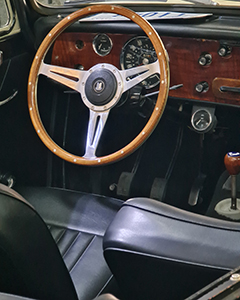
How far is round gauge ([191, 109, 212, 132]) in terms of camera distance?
1.89 metres

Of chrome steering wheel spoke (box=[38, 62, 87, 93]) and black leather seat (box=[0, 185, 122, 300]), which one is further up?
chrome steering wheel spoke (box=[38, 62, 87, 93])

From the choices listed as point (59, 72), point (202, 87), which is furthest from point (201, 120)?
point (59, 72)

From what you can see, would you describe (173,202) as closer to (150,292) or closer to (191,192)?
(191,192)

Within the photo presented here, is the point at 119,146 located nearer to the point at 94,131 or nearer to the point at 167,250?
the point at 94,131

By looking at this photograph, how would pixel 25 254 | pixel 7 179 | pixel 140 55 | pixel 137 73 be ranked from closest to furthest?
pixel 25 254 < pixel 137 73 < pixel 140 55 < pixel 7 179

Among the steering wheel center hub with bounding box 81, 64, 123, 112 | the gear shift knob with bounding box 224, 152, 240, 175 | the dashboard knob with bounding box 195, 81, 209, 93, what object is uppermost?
the steering wheel center hub with bounding box 81, 64, 123, 112

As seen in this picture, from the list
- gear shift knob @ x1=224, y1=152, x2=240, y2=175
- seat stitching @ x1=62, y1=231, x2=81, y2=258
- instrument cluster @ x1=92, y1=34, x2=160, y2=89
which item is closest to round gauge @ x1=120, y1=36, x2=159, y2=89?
instrument cluster @ x1=92, y1=34, x2=160, y2=89

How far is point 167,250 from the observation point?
2.96 ft

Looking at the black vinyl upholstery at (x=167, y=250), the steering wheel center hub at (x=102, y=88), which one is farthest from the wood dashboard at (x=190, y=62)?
the black vinyl upholstery at (x=167, y=250)

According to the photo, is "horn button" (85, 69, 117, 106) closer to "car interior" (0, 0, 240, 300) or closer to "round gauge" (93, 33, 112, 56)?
"car interior" (0, 0, 240, 300)

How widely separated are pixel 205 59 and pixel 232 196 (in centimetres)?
58

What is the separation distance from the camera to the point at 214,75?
176cm

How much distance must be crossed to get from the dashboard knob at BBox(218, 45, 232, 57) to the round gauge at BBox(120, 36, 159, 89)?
26 cm

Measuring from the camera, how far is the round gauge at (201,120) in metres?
1.89
